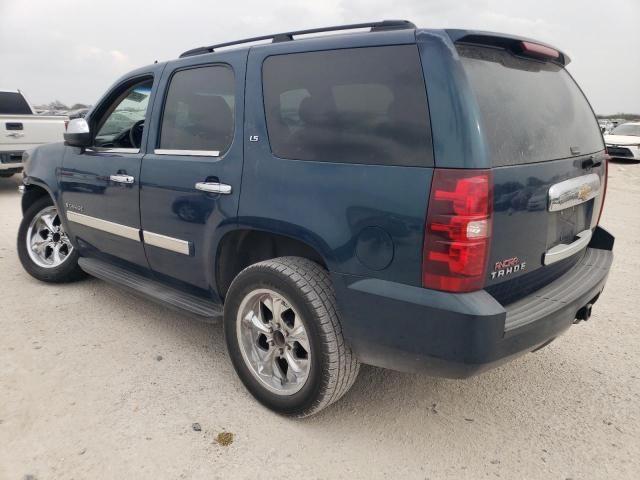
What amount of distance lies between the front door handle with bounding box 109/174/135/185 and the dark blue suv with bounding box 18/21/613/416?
0.6 inches

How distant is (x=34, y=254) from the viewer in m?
4.45

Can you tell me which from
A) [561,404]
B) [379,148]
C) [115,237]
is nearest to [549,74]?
[379,148]

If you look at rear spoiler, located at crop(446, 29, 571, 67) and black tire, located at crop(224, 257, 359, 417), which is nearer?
rear spoiler, located at crop(446, 29, 571, 67)

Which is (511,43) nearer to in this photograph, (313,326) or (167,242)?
(313,326)

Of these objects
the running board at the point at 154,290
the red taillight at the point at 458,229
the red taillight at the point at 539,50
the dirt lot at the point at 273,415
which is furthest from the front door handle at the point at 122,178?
the red taillight at the point at 539,50

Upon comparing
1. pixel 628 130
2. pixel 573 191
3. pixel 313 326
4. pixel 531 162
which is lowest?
pixel 313 326

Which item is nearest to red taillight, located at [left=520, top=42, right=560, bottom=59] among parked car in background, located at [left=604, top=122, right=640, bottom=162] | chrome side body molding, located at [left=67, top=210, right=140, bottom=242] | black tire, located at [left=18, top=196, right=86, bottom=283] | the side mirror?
chrome side body molding, located at [left=67, top=210, right=140, bottom=242]

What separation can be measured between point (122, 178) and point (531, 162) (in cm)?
251

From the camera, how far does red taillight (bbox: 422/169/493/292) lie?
1.89 meters

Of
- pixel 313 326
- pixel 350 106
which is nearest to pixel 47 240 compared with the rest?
pixel 313 326

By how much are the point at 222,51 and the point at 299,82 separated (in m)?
0.72

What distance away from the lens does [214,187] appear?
267cm

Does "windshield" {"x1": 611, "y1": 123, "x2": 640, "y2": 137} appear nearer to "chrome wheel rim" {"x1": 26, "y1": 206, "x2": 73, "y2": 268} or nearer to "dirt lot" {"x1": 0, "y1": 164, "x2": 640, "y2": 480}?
"dirt lot" {"x1": 0, "y1": 164, "x2": 640, "y2": 480}

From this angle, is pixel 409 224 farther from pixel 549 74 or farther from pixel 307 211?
pixel 549 74
